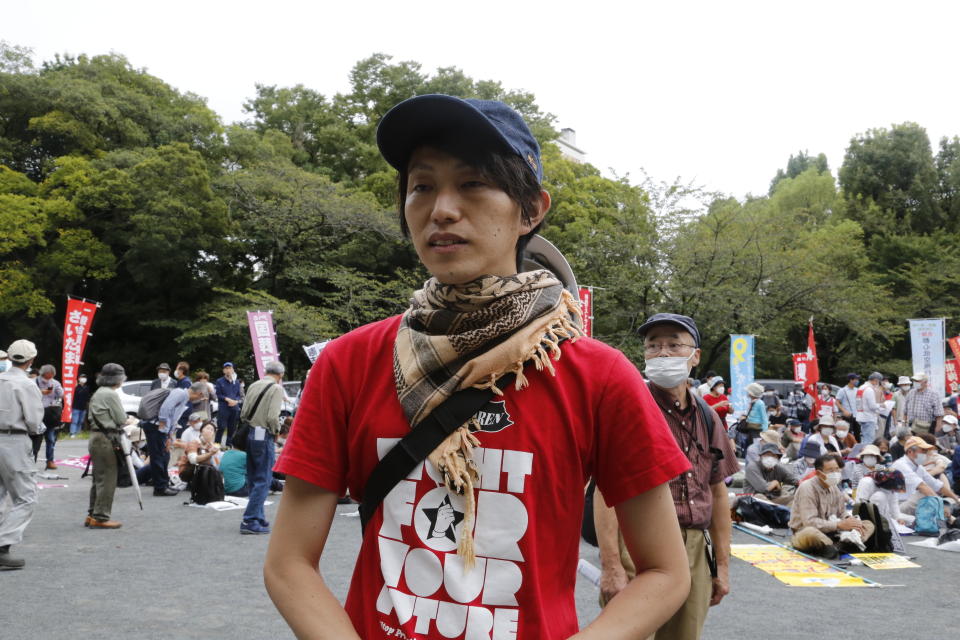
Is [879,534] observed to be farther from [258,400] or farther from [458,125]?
[458,125]

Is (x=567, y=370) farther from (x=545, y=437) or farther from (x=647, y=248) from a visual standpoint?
(x=647, y=248)

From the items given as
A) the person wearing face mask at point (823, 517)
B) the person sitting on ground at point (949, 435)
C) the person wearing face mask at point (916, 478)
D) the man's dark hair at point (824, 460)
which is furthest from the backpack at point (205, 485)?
the person sitting on ground at point (949, 435)

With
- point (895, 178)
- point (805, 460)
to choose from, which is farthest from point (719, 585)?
point (895, 178)

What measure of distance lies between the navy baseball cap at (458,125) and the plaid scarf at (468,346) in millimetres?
232

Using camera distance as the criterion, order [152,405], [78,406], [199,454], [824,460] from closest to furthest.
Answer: [824,460], [152,405], [199,454], [78,406]

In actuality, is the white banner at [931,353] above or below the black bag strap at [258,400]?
above

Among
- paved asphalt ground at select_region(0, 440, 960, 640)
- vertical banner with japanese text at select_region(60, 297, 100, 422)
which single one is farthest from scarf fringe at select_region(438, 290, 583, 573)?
vertical banner with japanese text at select_region(60, 297, 100, 422)

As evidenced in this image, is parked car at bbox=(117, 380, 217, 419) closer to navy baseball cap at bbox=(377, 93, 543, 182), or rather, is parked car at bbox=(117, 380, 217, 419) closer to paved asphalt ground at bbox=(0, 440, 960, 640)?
paved asphalt ground at bbox=(0, 440, 960, 640)

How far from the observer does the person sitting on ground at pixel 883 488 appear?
987cm

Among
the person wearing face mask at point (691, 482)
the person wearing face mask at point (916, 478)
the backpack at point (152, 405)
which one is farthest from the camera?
the backpack at point (152, 405)

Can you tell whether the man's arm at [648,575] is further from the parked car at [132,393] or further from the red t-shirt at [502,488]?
the parked car at [132,393]

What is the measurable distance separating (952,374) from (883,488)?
41.0ft

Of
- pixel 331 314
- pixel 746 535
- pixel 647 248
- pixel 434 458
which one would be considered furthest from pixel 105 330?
pixel 434 458

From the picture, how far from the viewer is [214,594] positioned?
6.21 m
